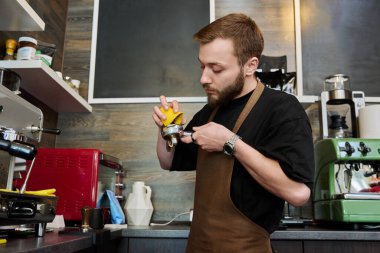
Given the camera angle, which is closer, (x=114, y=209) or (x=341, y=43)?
(x=114, y=209)

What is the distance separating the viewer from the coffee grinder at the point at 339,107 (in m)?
2.16

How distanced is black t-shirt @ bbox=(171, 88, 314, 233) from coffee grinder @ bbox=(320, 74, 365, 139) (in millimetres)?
1059

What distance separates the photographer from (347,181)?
1896 mm

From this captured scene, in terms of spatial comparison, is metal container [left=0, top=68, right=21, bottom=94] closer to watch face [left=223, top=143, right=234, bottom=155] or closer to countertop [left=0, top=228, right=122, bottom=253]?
countertop [left=0, top=228, right=122, bottom=253]

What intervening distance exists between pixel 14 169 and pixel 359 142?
150 cm

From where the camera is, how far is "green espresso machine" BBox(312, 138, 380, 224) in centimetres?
170

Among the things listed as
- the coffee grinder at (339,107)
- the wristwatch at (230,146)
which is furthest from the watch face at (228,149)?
the coffee grinder at (339,107)

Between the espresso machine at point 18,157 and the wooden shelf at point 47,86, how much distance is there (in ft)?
1.18

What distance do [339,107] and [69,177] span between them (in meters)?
1.64

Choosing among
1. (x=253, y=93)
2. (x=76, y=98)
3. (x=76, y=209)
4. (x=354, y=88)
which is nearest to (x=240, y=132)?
(x=253, y=93)

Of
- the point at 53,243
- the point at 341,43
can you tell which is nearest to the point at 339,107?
the point at 341,43

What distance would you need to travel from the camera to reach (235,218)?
114cm

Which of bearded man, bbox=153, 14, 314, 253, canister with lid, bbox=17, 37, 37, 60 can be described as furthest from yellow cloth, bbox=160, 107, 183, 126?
canister with lid, bbox=17, 37, 37, 60

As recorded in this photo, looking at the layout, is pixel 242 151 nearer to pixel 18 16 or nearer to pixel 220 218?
pixel 220 218
